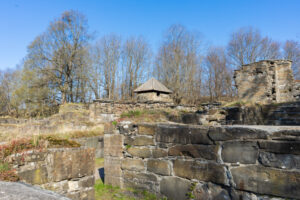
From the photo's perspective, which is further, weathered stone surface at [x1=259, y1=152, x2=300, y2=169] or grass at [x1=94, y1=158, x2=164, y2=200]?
grass at [x1=94, y1=158, x2=164, y2=200]

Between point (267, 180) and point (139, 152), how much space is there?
2109 millimetres

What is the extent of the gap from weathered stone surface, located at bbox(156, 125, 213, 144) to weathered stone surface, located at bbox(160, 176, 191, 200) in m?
0.60

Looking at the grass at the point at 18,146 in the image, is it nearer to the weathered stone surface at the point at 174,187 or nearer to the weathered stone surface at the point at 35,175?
the weathered stone surface at the point at 35,175

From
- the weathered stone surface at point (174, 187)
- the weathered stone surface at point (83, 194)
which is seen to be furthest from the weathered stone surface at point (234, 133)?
the weathered stone surface at point (83, 194)

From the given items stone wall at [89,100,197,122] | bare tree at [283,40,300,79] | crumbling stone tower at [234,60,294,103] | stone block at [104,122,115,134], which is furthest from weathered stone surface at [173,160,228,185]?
bare tree at [283,40,300,79]

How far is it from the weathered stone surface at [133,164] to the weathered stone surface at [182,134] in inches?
24.5

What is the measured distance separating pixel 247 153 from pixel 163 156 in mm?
1342

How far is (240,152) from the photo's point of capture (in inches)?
98.8

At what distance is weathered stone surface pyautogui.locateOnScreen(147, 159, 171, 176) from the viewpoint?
3250mm

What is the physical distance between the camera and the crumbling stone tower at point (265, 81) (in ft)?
39.3

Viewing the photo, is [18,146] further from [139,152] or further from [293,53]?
[293,53]

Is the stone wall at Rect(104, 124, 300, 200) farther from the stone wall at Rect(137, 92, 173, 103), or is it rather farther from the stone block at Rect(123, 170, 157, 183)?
the stone wall at Rect(137, 92, 173, 103)

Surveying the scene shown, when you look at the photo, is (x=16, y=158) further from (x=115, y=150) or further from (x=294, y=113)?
(x=294, y=113)

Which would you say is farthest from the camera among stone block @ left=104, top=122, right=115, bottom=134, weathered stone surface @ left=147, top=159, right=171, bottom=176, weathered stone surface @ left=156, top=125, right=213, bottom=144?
stone block @ left=104, top=122, right=115, bottom=134
